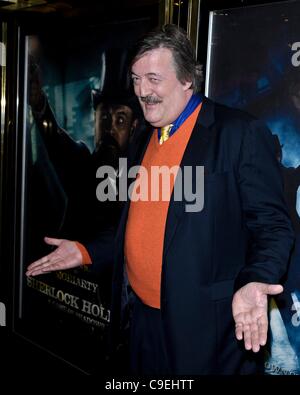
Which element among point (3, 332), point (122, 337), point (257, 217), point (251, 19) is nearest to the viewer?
point (257, 217)

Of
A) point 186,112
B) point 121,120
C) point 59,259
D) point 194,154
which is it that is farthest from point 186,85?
point 59,259

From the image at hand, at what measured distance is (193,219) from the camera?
174 cm

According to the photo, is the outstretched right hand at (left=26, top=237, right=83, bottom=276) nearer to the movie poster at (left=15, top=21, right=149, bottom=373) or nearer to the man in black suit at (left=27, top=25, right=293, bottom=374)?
the man in black suit at (left=27, top=25, right=293, bottom=374)

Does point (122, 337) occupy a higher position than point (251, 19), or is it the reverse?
point (251, 19)

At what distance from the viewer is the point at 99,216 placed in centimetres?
264

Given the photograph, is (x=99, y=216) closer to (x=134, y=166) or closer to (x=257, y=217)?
(x=134, y=166)

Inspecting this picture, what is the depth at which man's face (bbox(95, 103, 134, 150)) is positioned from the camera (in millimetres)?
2451

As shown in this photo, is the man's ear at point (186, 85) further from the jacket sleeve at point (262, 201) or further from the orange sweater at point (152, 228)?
the jacket sleeve at point (262, 201)

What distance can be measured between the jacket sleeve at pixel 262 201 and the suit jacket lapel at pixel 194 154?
0.42 feet

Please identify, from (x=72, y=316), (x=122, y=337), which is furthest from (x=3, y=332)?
(x=122, y=337)

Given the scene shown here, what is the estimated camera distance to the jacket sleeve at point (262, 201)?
156cm

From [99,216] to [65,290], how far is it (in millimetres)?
546

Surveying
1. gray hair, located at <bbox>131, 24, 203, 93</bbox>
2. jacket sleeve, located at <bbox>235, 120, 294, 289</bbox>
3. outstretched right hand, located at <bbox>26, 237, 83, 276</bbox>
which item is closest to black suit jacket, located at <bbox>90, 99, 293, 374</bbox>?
jacket sleeve, located at <bbox>235, 120, 294, 289</bbox>
